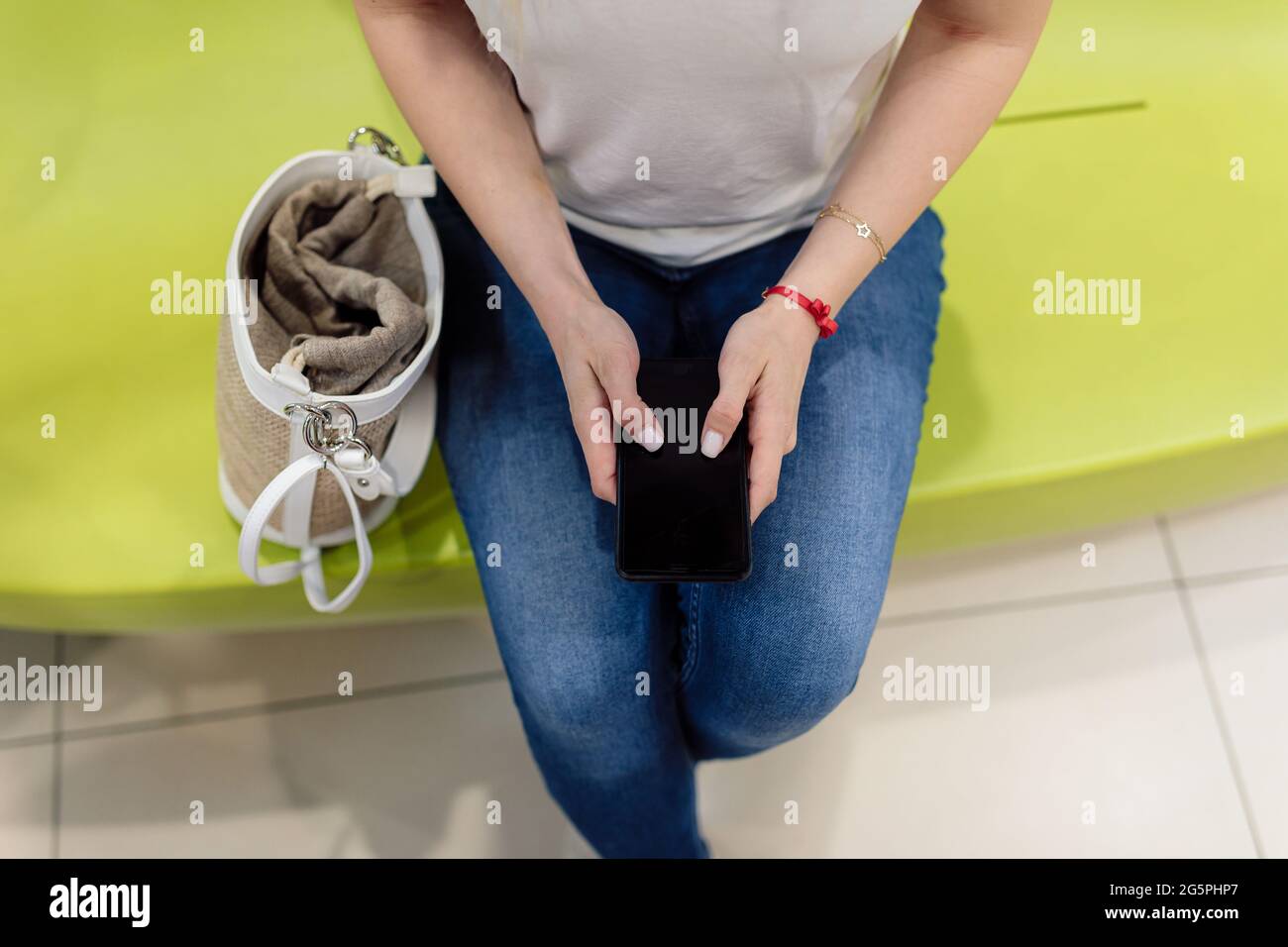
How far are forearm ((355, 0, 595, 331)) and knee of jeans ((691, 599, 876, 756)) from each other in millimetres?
301

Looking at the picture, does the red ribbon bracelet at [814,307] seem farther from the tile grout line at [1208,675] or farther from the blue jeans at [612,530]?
the tile grout line at [1208,675]

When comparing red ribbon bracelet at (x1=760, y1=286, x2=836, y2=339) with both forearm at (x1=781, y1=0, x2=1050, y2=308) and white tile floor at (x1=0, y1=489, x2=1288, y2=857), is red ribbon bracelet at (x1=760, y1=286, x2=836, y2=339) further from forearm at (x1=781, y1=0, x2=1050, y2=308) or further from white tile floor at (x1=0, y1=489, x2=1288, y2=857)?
white tile floor at (x1=0, y1=489, x2=1288, y2=857)

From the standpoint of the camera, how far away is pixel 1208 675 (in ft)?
4.24

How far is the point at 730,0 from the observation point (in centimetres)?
69

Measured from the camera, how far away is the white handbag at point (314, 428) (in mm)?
796

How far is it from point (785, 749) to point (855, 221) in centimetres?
69

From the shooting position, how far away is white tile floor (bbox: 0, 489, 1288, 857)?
1197 millimetres

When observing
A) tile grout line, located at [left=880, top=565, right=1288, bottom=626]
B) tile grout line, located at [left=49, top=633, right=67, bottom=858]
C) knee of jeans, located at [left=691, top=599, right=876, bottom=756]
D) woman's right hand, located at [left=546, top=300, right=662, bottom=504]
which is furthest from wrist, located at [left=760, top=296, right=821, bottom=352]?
tile grout line, located at [left=49, top=633, right=67, bottom=858]

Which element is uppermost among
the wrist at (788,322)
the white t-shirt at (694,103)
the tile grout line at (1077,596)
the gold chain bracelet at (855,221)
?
the white t-shirt at (694,103)

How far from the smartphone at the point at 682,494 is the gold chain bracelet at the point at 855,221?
0.15m

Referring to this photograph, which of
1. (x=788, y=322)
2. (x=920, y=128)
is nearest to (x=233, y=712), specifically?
(x=788, y=322)

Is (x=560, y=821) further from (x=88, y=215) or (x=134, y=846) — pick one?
(x=88, y=215)

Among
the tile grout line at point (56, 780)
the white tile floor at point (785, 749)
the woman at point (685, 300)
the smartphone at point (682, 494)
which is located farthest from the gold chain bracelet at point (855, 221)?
the tile grout line at point (56, 780)

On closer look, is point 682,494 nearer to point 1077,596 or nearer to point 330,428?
point 330,428
